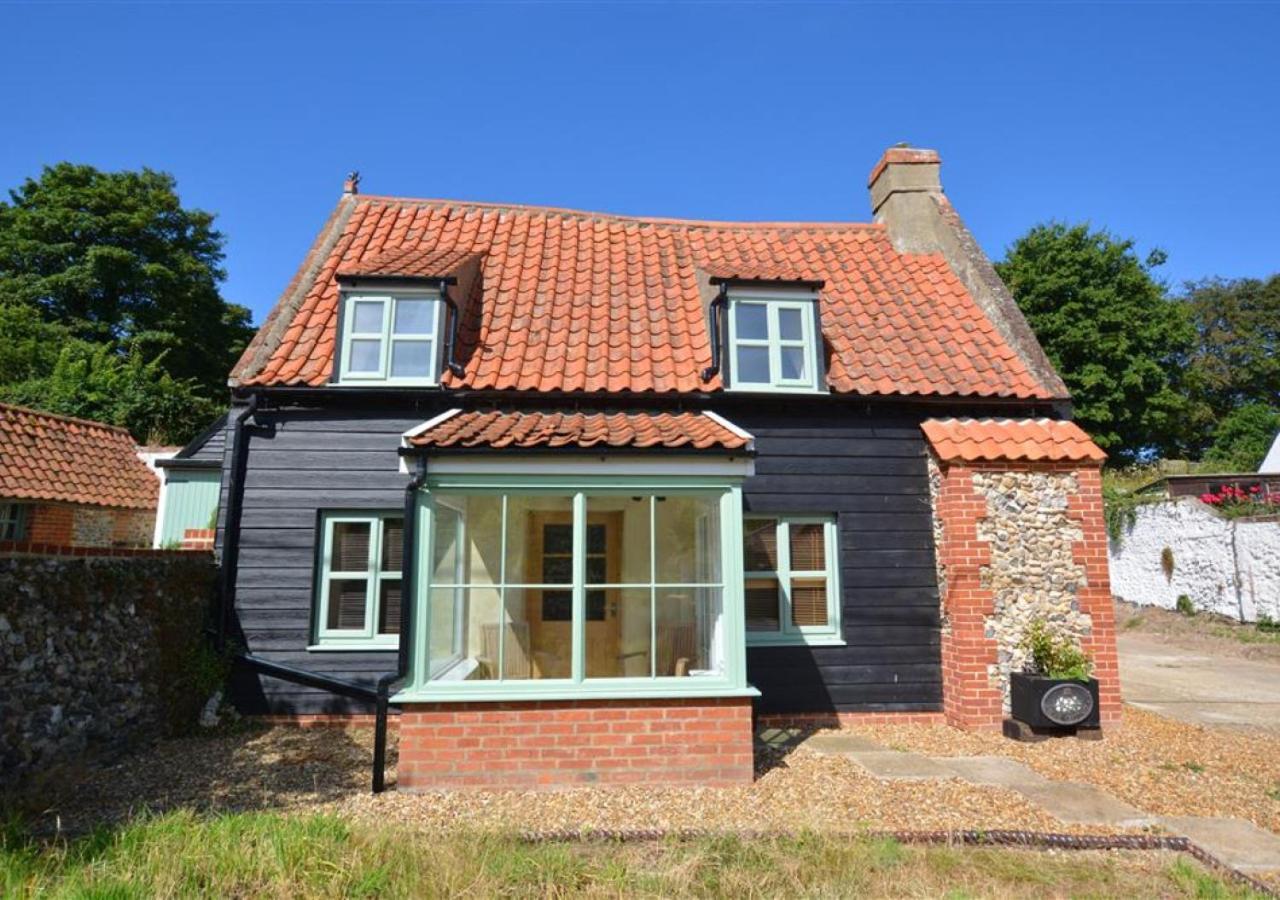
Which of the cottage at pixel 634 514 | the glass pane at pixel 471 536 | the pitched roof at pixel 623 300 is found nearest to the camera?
the cottage at pixel 634 514

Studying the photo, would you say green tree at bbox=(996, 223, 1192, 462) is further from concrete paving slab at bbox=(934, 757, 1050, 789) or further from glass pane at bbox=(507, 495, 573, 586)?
glass pane at bbox=(507, 495, 573, 586)

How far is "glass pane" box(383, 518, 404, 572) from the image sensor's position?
830cm

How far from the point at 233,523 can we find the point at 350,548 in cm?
132

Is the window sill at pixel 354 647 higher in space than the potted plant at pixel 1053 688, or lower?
higher

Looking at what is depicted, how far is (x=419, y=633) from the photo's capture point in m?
6.02

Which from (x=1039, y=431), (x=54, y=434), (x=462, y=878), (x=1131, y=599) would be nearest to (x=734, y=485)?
(x=462, y=878)

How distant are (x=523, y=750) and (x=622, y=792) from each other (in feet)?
2.92

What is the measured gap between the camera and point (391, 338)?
8.55 metres

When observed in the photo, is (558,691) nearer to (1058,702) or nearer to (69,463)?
(1058,702)

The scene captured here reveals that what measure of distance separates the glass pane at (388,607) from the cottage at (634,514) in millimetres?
33

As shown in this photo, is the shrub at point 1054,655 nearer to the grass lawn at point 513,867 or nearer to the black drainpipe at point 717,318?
the grass lawn at point 513,867

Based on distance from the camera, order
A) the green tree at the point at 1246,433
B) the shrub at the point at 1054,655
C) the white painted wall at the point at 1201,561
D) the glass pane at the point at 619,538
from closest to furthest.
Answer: the glass pane at the point at 619,538 → the shrub at the point at 1054,655 → the white painted wall at the point at 1201,561 → the green tree at the point at 1246,433

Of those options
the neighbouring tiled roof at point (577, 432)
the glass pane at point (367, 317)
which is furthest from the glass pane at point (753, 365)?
the glass pane at point (367, 317)

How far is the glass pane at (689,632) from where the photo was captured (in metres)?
6.32
